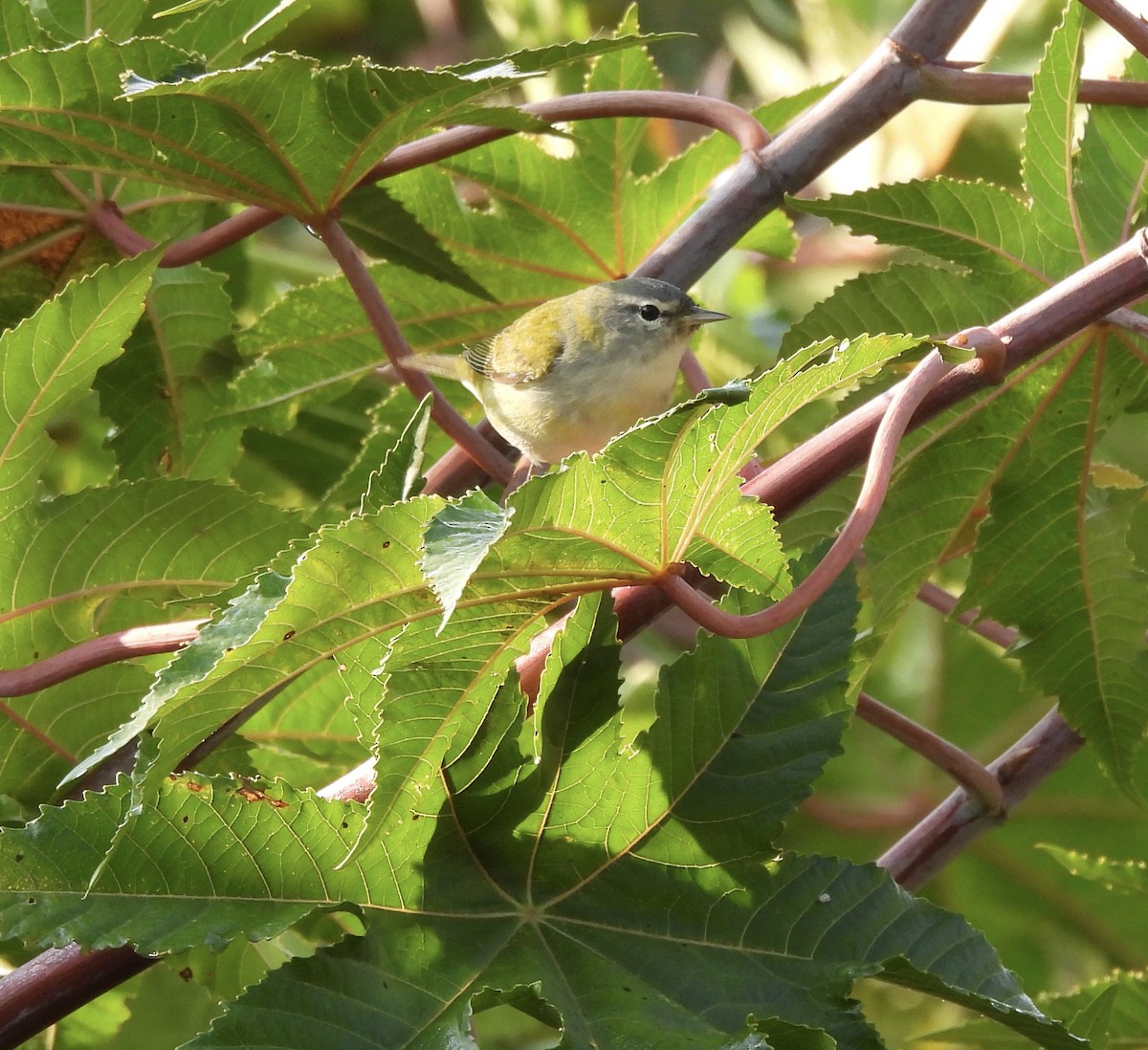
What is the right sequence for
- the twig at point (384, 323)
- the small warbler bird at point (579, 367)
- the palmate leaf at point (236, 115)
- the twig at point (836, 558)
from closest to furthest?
1. the twig at point (836, 558)
2. the palmate leaf at point (236, 115)
3. the twig at point (384, 323)
4. the small warbler bird at point (579, 367)

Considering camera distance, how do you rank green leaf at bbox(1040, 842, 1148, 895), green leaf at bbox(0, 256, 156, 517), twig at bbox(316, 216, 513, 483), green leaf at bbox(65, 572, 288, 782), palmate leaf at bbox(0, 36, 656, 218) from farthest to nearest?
green leaf at bbox(1040, 842, 1148, 895) → twig at bbox(316, 216, 513, 483) → green leaf at bbox(0, 256, 156, 517) → palmate leaf at bbox(0, 36, 656, 218) → green leaf at bbox(65, 572, 288, 782)

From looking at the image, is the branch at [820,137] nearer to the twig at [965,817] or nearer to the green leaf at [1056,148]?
the green leaf at [1056,148]

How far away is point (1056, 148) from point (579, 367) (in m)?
1.19

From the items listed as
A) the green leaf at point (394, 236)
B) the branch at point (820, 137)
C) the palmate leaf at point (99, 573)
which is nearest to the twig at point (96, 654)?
the palmate leaf at point (99, 573)

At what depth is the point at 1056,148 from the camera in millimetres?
1690

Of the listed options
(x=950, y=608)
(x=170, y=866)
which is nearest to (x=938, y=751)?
(x=950, y=608)

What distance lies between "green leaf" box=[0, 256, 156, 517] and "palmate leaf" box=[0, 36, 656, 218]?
15 cm

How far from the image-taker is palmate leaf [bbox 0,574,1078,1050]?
121 centimetres

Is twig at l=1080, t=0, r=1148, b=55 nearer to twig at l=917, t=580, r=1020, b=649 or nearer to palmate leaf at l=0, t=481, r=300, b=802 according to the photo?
twig at l=917, t=580, r=1020, b=649

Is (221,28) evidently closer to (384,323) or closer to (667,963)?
(384,323)

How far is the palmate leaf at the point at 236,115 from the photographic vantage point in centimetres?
141

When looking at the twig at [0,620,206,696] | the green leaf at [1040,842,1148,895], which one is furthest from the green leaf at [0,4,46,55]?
the green leaf at [1040,842,1148,895]

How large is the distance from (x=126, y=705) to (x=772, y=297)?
270cm

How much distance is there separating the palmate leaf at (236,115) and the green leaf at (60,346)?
0.50ft
